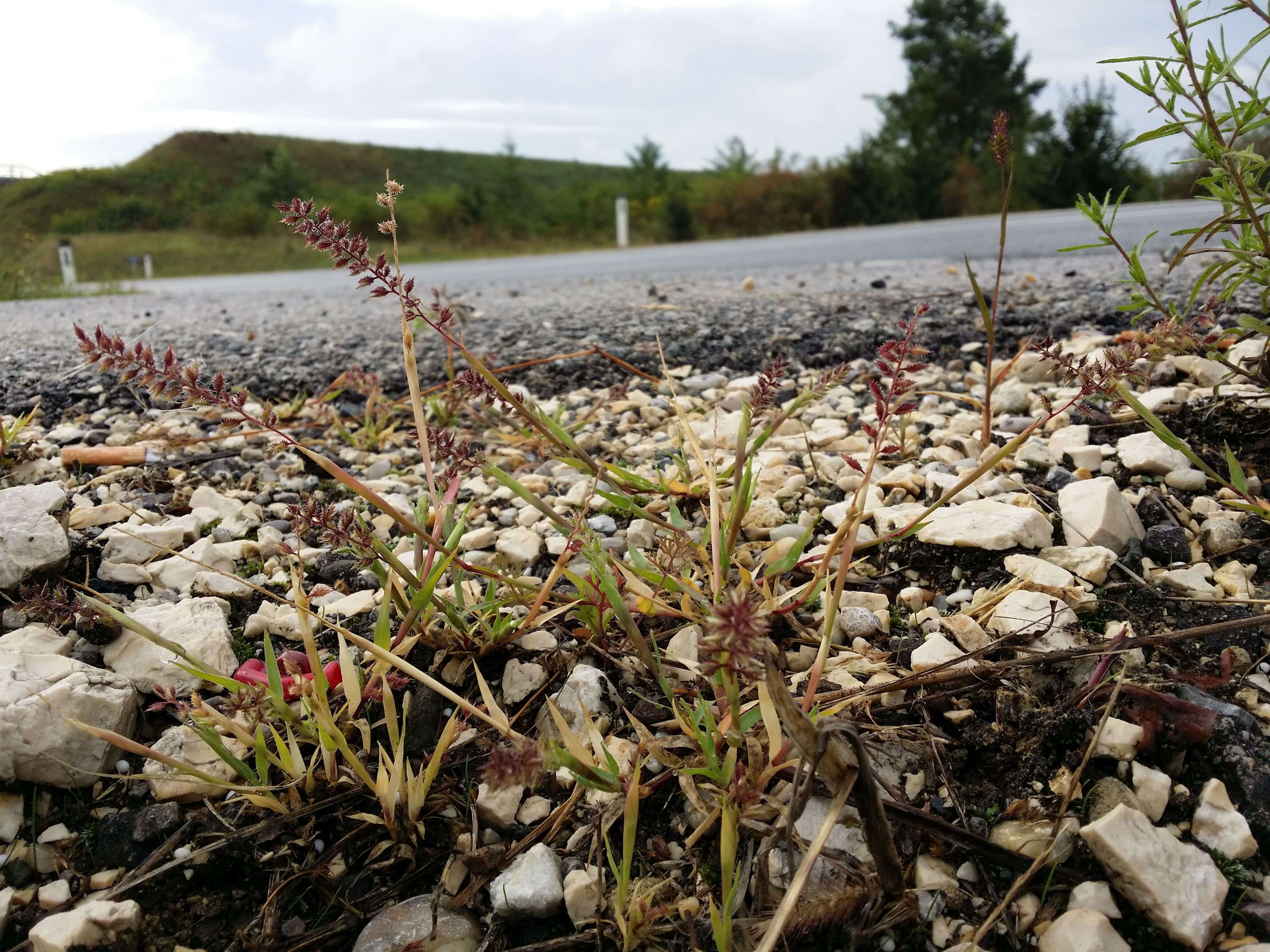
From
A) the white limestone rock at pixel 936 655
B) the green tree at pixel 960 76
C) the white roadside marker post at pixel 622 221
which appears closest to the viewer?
the white limestone rock at pixel 936 655

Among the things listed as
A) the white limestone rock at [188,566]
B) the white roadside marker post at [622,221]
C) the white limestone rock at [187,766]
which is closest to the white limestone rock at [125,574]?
the white limestone rock at [188,566]

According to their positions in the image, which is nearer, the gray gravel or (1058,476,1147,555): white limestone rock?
(1058,476,1147,555): white limestone rock

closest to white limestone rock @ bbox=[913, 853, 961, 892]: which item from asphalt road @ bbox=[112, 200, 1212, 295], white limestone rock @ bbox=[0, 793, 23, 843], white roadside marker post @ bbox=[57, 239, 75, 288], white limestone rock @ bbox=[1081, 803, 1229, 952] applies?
white limestone rock @ bbox=[1081, 803, 1229, 952]

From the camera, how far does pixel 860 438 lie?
2.24 metres

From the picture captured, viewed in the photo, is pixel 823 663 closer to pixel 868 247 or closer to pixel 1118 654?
pixel 1118 654

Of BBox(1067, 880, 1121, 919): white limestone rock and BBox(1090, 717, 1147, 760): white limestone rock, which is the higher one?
BBox(1090, 717, 1147, 760): white limestone rock

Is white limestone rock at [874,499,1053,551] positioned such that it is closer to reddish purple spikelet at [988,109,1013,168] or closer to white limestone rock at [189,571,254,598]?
reddish purple spikelet at [988,109,1013,168]

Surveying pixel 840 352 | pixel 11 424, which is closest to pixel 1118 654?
pixel 840 352

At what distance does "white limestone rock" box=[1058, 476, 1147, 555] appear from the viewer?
63.6 inches

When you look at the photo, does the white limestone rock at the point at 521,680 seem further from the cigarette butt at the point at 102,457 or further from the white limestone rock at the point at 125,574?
the cigarette butt at the point at 102,457

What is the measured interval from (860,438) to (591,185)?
2991 cm

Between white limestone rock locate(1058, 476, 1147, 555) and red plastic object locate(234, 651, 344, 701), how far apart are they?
1.48 meters

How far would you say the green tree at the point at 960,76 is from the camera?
27.3m

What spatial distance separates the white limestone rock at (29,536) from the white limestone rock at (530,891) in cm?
118
